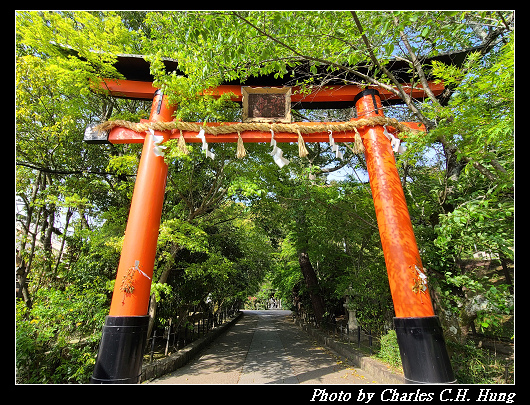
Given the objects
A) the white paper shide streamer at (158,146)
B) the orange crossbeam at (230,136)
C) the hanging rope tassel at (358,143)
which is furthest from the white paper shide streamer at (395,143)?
the white paper shide streamer at (158,146)

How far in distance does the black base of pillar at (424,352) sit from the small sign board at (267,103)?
4188mm

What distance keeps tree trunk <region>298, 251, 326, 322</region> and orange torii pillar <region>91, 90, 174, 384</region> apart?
759cm

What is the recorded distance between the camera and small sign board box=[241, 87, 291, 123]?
527cm

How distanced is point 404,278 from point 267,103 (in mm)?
4056

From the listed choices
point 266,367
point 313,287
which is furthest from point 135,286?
point 313,287

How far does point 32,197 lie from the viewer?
302 inches

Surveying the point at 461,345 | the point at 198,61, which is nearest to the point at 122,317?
the point at 198,61

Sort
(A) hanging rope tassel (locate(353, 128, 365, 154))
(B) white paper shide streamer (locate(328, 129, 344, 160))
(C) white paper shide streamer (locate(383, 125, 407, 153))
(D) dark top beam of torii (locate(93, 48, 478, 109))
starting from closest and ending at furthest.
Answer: (C) white paper shide streamer (locate(383, 125, 407, 153)) → (B) white paper shide streamer (locate(328, 129, 344, 160)) → (A) hanging rope tassel (locate(353, 128, 365, 154)) → (D) dark top beam of torii (locate(93, 48, 478, 109))

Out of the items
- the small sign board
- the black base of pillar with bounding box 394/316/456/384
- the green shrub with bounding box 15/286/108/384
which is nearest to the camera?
the black base of pillar with bounding box 394/316/456/384

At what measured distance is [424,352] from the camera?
3604 mm

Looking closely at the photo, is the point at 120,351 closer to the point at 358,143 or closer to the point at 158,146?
the point at 158,146

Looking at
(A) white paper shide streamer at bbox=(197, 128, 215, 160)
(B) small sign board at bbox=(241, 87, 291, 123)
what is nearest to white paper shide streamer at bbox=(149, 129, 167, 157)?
(A) white paper shide streamer at bbox=(197, 128, 215, 160)

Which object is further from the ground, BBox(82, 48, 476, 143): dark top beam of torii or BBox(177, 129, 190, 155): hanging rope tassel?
BBox(82, 48, 476, 143): dark top beam of torii

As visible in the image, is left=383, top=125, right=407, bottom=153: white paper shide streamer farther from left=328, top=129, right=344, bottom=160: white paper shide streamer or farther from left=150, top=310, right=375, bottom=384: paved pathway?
left=150, top=310, right=375, bottom=384: paved pathway
